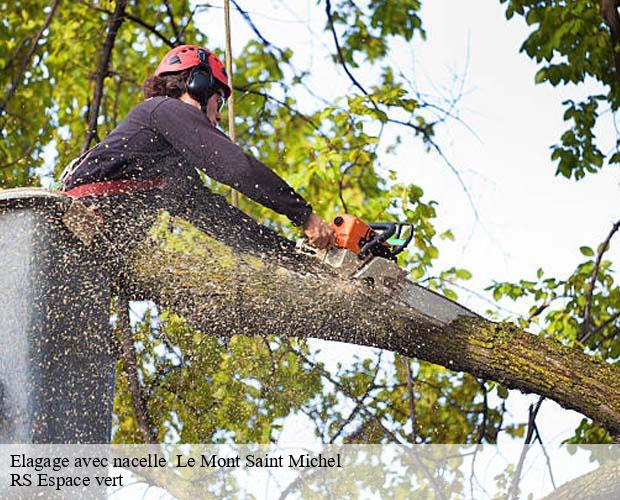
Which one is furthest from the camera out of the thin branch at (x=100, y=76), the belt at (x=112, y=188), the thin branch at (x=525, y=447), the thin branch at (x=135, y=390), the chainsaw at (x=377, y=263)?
the thin branch at (x=100, y=76)

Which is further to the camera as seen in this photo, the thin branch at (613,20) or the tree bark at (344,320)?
the thin branch at (613,20)

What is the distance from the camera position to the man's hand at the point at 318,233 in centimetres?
402

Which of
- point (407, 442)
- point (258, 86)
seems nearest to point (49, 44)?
point (258, 86)

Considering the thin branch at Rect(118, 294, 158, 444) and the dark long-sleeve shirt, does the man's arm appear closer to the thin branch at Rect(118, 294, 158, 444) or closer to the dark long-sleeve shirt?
the dark long-sleeve shirt

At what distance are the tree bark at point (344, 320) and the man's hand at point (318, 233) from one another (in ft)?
0.32

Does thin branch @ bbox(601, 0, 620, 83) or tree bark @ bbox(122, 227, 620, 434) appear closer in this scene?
tree bark @ bbox(122, 227, 620, 434)

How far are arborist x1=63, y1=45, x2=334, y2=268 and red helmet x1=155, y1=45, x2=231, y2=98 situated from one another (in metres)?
0.35

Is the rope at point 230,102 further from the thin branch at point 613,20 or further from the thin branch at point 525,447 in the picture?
the thin branch at point 613,20

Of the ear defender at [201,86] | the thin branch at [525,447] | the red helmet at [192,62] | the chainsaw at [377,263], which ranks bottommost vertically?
the thin branch at [525,447]

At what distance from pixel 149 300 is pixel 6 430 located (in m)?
0.89

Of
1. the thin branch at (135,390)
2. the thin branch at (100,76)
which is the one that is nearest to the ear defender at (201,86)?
the thin branch at (135,390)

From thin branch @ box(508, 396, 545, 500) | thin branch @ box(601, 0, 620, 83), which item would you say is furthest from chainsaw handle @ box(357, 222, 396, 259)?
thin branch @ box(601, 0, 620, 83)

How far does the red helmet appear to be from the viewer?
4.56m

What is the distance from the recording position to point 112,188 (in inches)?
161
